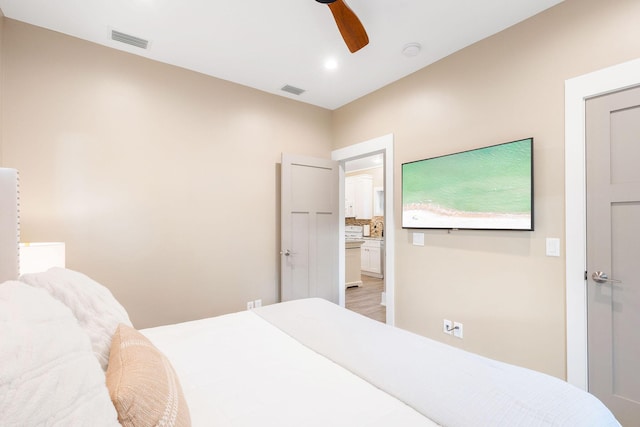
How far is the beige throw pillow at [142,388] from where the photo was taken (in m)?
0.64

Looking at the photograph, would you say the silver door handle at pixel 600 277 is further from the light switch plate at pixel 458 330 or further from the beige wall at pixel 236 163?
the light switch plate at pixel 458 330

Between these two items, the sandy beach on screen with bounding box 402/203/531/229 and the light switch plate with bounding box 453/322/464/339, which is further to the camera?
the light switch plate with bounding box 453/322/464/339

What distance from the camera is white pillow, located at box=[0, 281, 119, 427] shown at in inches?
18.3

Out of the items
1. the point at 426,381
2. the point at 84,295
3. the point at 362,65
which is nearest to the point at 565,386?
the point at 426,381

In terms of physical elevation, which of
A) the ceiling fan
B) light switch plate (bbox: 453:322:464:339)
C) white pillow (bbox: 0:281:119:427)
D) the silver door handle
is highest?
the ceiling fan

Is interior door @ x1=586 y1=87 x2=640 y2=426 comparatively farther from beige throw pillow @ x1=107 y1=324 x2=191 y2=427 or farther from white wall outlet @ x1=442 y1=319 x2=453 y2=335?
beige throw pillow @ x1=107 y1=324 x2=191 y2=427

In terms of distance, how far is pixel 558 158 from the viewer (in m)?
2.00

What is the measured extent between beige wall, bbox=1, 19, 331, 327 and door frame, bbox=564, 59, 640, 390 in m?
2.62

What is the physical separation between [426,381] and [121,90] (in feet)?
10.2

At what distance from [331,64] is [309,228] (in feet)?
5.89

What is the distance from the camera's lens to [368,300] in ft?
15.6

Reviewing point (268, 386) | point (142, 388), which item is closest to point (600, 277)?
point (268, 386)

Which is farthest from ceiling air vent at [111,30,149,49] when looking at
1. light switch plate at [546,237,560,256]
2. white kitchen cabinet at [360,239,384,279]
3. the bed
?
white kitchen cabinet at [360,239,384,279]

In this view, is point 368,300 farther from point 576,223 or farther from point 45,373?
point 45,373
